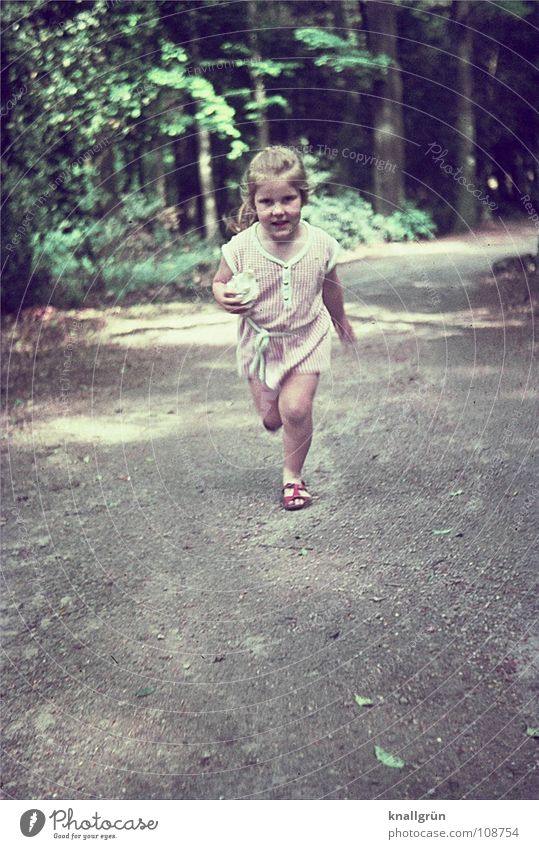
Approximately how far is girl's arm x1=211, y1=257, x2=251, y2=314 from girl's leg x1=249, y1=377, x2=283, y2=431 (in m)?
0.23

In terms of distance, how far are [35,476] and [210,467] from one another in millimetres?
648

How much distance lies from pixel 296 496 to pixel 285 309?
0.59 m

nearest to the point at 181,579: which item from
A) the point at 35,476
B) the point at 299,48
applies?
the point at 35,476

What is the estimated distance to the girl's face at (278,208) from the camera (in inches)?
91.7

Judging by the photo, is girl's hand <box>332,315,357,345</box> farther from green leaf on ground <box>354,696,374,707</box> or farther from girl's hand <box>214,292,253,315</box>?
green leaf on ground <box>354,696,374,707</box>

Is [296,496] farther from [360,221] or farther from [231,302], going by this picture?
[360,221]

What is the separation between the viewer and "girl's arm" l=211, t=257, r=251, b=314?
7.93 feet

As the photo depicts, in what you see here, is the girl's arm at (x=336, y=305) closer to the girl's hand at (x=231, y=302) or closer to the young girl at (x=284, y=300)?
the young girl at (x=284, y=300)

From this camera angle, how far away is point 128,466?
2.73m

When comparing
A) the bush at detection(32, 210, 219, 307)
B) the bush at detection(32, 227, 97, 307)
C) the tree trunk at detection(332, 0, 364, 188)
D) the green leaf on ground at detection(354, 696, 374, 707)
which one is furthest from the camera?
the bush at detection(32, 227, 97, 307)

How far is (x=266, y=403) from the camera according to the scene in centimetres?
252

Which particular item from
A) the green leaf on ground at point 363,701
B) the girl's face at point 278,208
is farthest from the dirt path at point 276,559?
the girl's face at point 278,208

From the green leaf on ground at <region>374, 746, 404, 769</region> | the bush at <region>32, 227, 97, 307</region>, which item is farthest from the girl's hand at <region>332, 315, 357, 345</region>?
the green leaf on ground at <region>374, 746, 404, 769</region>

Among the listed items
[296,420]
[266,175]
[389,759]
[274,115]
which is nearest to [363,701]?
[389,759]
